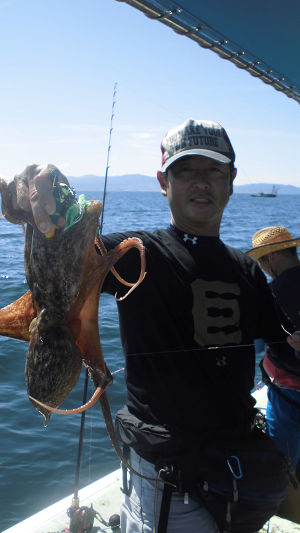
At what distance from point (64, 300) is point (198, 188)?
91 cm

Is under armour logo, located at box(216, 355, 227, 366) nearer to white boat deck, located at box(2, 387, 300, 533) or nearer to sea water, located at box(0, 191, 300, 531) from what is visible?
white boat deck, located at box(2, 387, 300, 533)

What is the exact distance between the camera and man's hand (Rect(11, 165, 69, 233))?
156 centimetres

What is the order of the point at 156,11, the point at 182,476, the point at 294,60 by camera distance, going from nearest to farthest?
the point at 182,476, the point at 156,11, the point at 294,60

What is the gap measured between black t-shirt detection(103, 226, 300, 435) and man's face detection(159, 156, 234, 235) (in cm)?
15

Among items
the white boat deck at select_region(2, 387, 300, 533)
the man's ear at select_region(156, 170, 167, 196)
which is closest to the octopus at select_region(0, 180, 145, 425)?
the man's ear at select_region(156, 170, 167, 196)

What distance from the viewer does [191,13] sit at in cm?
315

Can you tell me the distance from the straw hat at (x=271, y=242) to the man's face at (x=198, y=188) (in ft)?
5.33

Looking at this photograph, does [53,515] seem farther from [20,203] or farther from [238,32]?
[238,32]

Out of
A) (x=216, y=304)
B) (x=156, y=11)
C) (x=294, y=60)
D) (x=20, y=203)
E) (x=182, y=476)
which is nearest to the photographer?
(x=20, y=203)

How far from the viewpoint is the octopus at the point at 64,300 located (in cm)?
167

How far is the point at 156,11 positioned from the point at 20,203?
2.05 m

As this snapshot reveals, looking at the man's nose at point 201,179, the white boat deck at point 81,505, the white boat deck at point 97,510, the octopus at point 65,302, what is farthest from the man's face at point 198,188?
the white boat deck at point 81,505

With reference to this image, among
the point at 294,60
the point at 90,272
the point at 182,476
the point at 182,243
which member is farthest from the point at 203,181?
the point at 294,60

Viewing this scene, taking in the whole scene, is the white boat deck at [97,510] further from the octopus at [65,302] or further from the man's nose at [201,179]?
the man's nose at [201,179]
